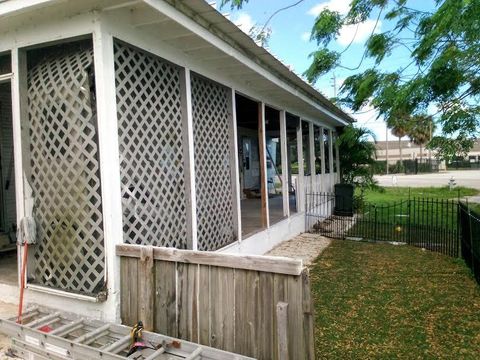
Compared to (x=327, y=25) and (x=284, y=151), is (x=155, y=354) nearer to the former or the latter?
(x=284, y=151)

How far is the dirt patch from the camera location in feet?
24.7

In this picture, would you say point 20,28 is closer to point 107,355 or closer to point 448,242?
point 107,355

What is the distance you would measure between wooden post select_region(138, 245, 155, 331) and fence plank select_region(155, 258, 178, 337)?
42 mm

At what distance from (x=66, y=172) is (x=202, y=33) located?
78.4 inches

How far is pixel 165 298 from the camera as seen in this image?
3.27 metres

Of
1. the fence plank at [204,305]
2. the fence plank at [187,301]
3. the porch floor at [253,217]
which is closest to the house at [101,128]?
the fence plank at [187,301]

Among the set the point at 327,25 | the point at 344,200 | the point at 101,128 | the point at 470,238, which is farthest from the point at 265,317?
the point at 344,200

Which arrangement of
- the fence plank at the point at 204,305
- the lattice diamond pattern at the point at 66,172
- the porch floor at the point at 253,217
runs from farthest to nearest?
the porch floor at the point at 253,217, the lattice diamond pattern at the point at 66,172, the fence plank at the point at 204,305

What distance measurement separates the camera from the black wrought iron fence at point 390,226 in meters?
8.23

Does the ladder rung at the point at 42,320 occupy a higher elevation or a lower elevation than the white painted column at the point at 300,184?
lower

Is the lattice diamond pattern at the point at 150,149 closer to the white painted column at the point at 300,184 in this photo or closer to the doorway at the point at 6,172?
the doorway at the point at 6,172

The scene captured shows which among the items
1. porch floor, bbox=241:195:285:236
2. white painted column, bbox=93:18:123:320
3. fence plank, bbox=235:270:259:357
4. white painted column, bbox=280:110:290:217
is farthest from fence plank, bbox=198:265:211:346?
white painted column, bbox=280:110:290:217

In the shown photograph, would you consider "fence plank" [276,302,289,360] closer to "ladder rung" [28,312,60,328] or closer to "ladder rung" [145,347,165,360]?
"ladder rung" [145,347,165,360]

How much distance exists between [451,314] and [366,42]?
5974 mm
